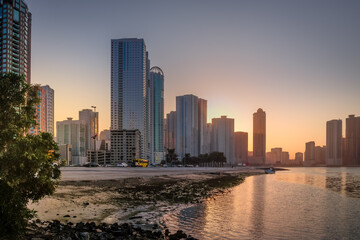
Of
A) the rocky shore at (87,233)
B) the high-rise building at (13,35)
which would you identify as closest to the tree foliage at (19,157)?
the rocky shore at (87,233)

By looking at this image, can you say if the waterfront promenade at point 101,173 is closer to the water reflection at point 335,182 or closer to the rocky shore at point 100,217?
the rocky shore at point 100,217

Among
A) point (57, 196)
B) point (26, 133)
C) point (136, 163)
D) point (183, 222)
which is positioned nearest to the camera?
point (26, 133)

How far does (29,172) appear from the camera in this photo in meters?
10.2

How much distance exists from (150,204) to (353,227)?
18.0m

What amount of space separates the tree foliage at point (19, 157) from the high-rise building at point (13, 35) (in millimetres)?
175034

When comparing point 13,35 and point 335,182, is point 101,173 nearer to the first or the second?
point 335,182

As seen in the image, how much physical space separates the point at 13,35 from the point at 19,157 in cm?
19828

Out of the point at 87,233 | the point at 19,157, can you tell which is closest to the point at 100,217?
the point at 87,233

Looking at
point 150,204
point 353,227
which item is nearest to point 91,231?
point 150,204

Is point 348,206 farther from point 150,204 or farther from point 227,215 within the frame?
point 150,204

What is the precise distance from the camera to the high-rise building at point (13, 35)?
164 meters

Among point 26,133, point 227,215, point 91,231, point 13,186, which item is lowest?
point 227,215

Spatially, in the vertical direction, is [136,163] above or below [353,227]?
below

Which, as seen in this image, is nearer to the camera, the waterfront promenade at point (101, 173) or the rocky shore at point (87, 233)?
the rocky shore at point (87, 233)
